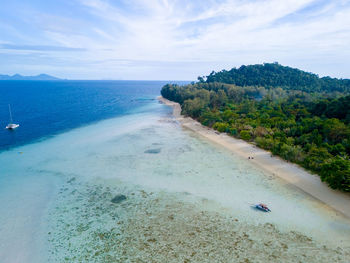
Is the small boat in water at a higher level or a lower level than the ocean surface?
higher

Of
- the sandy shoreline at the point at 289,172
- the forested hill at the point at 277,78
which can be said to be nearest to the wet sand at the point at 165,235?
the sandy shoreline at the point at 289,172

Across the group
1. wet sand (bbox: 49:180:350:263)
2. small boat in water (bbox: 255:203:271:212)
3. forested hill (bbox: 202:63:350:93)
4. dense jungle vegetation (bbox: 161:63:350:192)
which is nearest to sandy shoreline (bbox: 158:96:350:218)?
dense jungle vegetation (bbox: 161:63:350:192)

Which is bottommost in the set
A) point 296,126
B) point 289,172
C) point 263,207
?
point 263,207

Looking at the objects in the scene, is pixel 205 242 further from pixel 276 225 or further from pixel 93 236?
pixel 93 236

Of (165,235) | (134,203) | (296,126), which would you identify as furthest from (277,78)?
(165,235)

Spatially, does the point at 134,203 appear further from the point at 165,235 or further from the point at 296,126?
the point at 296,126

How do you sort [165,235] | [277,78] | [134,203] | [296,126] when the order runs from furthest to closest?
[277,78]
[296,126]
[134,203]
[165,235]

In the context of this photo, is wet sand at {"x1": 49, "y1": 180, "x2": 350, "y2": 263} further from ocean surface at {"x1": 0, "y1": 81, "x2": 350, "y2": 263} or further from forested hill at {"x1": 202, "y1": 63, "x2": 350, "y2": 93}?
forested hill at {"x1": 202, "y1": 63, "x2": 350, "y2": 93}
